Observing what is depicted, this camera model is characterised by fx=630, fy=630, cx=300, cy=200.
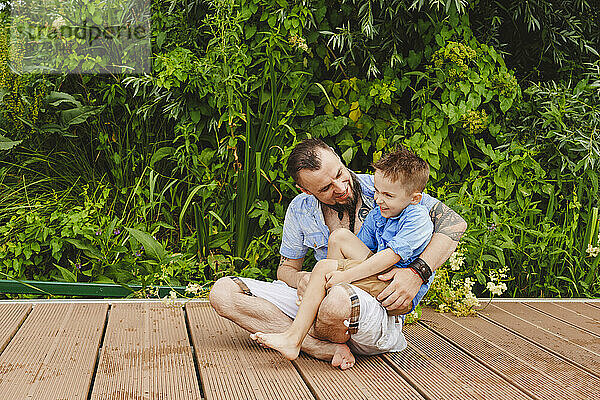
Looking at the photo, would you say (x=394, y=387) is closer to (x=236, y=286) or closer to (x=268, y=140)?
(x=236, y=286)

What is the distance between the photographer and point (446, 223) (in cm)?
222

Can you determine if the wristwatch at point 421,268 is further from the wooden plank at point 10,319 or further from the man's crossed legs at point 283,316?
the wooden plank at point 10,319

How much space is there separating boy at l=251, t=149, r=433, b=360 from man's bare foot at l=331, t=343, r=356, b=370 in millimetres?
128

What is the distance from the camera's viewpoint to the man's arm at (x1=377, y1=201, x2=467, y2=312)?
2.06m

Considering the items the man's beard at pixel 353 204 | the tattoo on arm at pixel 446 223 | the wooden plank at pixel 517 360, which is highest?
the man's beard at pixel 353 204

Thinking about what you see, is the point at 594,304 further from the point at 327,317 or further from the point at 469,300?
the point at 327,317

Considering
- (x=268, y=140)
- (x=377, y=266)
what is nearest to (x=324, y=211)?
(x=377, y=266)

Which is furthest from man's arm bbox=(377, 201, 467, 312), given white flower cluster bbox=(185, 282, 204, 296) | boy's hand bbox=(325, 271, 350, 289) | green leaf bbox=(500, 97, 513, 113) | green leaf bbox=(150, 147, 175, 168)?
green leaf bbox=(150, 147, 175, 168)

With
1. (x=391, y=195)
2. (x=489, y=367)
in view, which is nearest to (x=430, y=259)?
(x=391, y=195)

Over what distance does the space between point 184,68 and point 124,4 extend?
114cm

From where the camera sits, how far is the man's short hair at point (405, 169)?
198 centimetres

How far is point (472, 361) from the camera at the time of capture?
2.13 m

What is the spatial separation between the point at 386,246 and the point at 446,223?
0.26m

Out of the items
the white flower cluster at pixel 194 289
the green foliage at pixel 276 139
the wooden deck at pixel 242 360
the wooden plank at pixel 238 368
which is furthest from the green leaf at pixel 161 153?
the wooden plank at pixel 238 368
